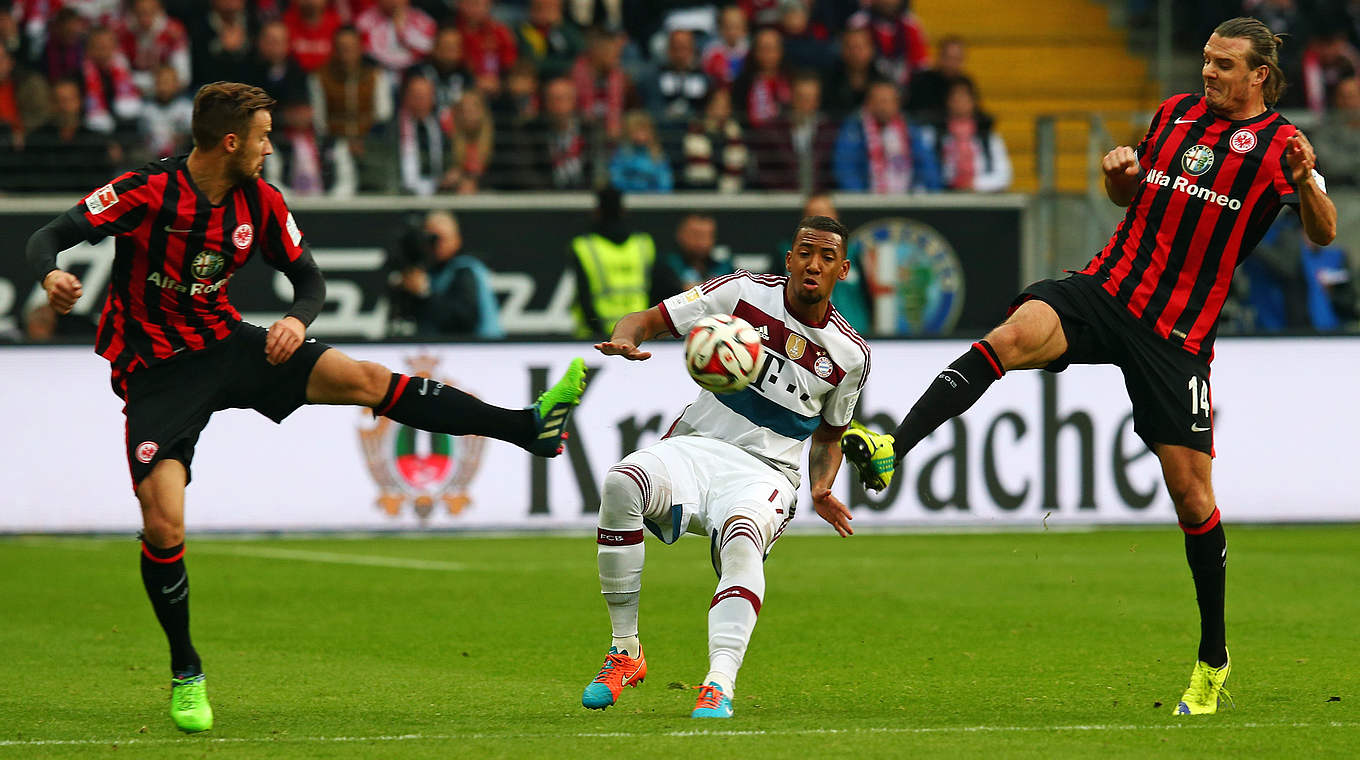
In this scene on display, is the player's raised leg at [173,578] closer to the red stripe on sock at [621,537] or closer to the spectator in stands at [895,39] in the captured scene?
the red stripe on sock at [621,537]

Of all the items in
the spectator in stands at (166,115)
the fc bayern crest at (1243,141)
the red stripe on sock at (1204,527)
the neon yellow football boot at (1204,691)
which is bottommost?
the neon yellow football boot at (1204,691)

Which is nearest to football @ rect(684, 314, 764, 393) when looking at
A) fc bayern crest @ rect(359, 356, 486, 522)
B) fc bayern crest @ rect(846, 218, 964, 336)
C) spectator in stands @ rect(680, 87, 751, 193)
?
fc bayern crest @ rect(359, 356, 486, 522)

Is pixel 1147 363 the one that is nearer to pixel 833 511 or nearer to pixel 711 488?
pixel 833 511

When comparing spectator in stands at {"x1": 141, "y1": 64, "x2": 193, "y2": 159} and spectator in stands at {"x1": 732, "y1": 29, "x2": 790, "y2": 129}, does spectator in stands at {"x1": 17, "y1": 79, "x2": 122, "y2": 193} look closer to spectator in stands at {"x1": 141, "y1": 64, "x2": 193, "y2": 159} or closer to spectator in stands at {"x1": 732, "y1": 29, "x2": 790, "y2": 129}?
spectator in stands at {"x1": 141, "y1": 64, "x2": 193, "y2": 159}

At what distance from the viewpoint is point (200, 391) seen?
21.2 ft

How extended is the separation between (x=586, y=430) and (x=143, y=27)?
664cm

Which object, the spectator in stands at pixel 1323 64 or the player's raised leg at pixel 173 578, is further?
the spectator in stands at pixel 1323 64

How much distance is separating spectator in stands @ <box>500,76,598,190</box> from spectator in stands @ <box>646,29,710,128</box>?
1257 millimetres

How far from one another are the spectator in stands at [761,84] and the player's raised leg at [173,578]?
36.5 ft

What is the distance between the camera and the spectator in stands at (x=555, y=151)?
15.9m

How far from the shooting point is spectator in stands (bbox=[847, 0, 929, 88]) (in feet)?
59.0

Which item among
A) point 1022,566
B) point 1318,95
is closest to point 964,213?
point 1318,95

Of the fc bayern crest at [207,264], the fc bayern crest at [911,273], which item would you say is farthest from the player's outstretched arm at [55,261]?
the fc bayern crest at [911,273]

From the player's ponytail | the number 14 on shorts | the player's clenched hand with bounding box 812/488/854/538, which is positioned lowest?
the player's clenched hand with bounding box 812/488/854/538
